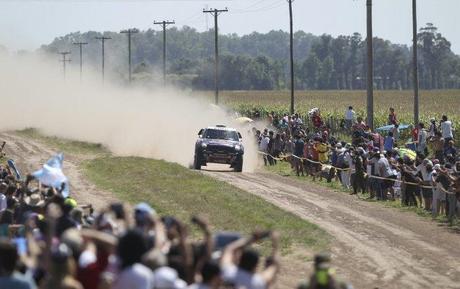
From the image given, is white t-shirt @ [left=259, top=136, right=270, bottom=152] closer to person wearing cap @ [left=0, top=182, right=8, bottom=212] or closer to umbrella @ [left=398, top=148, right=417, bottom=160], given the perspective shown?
umbrella @ [left=398, top=148, right=417, bottom=160]

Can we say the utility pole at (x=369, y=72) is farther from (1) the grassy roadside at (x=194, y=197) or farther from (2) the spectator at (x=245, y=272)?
(2) the spectator at (x=245, y=272)

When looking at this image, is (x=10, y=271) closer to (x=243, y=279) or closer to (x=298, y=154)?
(x=243, y=279)

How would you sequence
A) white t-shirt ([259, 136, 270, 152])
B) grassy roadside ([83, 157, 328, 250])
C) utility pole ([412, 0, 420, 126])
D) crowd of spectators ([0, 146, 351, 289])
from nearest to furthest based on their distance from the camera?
crowd of spectators ([0, 146, 351, 289])
grassy roadside ([83, 157, 328, 250])
utility pole ([412, 0, 420, 126])
white t-shirt ([259, 136, 270, 152])

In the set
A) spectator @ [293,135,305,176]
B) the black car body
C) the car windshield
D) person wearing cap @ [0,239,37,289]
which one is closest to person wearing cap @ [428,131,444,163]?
spectator @ [293,135,305,176]

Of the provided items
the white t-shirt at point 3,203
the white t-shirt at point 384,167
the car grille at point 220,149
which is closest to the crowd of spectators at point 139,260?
the white t-shirt at point 3,203

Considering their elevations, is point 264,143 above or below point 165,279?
below

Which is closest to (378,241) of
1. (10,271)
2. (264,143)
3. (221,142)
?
(10,271)

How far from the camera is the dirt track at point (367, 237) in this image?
801 inches

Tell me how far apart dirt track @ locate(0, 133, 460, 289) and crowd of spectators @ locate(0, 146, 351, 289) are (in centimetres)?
792

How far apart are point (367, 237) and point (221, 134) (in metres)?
20.9

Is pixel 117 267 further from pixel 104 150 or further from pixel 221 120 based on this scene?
pixel 221 120

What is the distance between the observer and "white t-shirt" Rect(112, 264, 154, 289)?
9.78m

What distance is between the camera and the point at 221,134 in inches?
1785

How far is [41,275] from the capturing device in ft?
36.9
